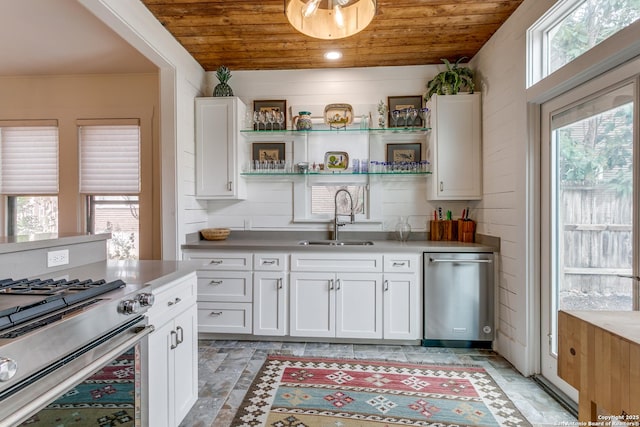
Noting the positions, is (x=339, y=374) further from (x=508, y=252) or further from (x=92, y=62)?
(x=92, y=62)

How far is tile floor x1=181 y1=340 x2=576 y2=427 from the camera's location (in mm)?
2035

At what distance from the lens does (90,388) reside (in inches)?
43.1

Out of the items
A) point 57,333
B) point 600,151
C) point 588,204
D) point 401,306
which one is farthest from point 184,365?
point 600,151

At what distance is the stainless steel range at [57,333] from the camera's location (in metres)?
0.81

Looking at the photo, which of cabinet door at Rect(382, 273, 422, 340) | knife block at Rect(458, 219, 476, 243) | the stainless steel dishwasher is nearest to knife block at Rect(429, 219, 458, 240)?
knife block at Rect(458, 219, 476, 243)

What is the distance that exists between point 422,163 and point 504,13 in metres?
1.40

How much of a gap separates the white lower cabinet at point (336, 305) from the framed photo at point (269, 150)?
135cm

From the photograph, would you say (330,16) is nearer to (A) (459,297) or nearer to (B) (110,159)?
(A) (459,297)

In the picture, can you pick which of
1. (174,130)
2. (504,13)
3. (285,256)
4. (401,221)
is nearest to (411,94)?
(504,13)

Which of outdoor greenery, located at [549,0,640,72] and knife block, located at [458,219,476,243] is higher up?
outdoor greenery, located at [549,0,640,72]

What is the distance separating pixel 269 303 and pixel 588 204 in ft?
8.37

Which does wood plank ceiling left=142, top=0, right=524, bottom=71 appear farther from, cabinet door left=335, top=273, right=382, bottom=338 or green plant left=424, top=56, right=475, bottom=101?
cabinet door left=335, top=273, right=382, bottom=338

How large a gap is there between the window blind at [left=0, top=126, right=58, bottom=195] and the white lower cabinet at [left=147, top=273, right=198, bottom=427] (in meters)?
3.06

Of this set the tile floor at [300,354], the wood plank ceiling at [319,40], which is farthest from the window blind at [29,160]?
the tile floor at [300,354]
